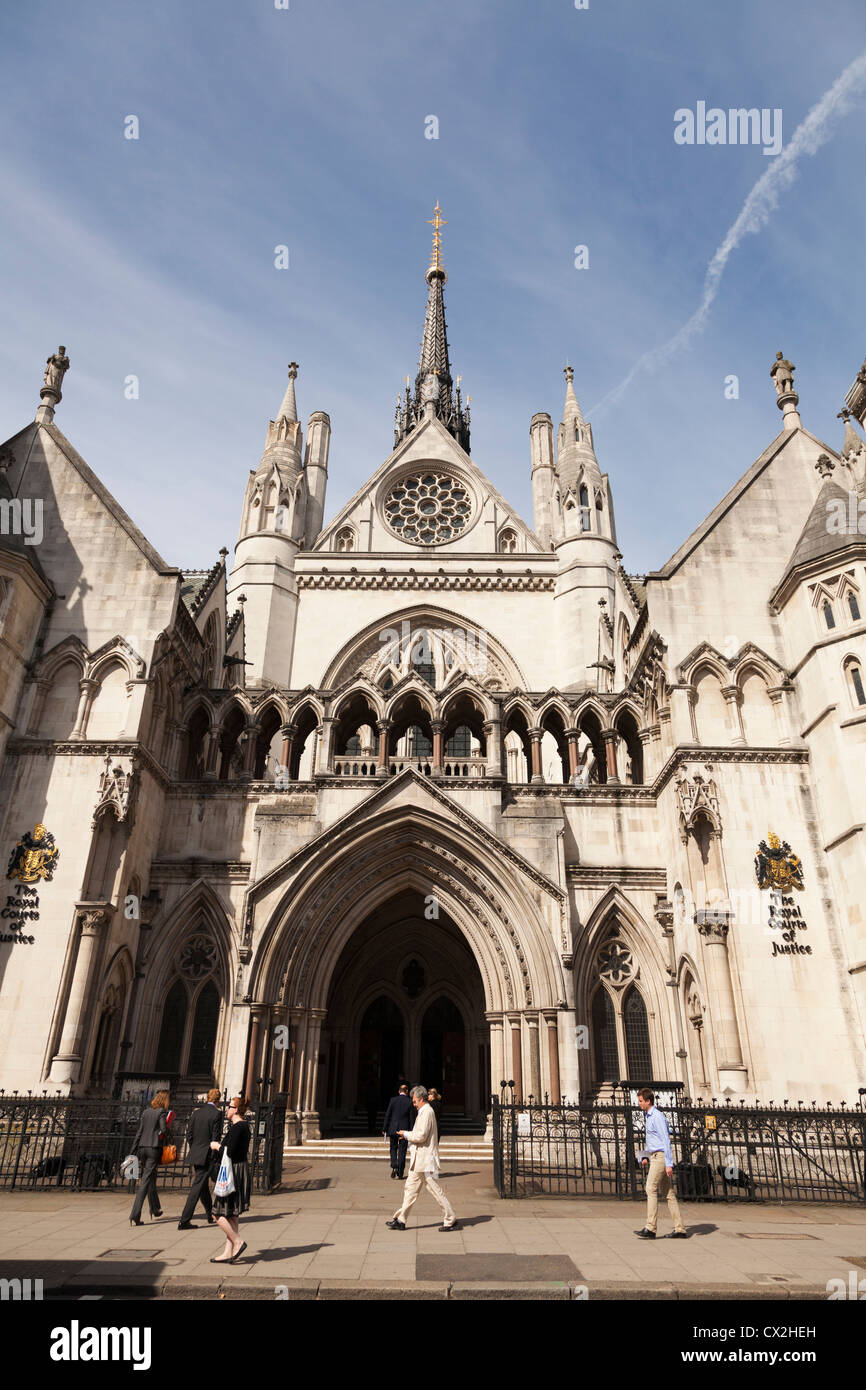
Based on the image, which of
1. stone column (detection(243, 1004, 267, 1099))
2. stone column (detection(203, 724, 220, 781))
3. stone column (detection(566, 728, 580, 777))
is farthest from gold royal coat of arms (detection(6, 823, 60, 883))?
stone column (detection(566, 728, 580, 777))

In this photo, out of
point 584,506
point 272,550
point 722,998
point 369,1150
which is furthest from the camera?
point 584,506

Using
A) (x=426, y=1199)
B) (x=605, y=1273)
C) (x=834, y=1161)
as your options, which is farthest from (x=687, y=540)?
(x=605, y=1273)

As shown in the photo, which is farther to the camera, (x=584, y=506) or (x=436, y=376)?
(x=436, y=376)

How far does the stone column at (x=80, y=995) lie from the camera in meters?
15.4

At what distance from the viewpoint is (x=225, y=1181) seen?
7707 mm

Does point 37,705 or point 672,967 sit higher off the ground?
point 37,705

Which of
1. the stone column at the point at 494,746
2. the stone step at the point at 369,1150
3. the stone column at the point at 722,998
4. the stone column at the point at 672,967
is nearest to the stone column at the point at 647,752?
the stone column at the point at 672,967

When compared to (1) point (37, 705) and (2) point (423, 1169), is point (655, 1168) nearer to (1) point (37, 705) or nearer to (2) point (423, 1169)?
(2) point (423, 1169)

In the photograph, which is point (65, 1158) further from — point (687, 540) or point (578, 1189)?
point (687, 540)

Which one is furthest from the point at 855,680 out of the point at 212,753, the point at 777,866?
the point at 212,753

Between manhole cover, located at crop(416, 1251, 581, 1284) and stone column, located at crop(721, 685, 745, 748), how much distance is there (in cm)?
1263

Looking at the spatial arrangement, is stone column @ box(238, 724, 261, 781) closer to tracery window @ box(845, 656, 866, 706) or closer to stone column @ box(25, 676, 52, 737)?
stone column @ box(25, 676, 52, 737)

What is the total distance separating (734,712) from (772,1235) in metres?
11.2

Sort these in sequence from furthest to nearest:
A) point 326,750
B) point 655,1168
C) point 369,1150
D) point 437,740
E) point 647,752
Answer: point 647,752 < point 437,740 < point 326,750 < point 369,1150 < point 655,1168
